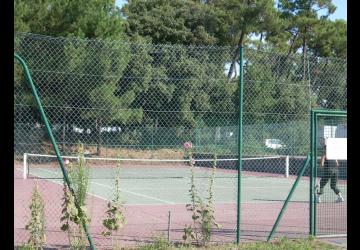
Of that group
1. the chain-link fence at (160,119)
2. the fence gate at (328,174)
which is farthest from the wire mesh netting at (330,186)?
the chain-link fence at (160,119)

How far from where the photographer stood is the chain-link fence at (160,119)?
8555mm

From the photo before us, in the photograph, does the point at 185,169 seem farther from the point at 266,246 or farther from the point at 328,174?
the point at 266,246

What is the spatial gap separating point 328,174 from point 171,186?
9.72 m

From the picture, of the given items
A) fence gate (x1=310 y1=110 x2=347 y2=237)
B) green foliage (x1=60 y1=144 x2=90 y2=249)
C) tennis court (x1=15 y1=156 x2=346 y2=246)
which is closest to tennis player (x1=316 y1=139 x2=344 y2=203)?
fence gate (x1=310 y1=110 x2=347 y2=237)

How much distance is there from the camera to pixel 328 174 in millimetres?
10094

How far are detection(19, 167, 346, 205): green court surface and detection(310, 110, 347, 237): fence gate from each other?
0.87 metres

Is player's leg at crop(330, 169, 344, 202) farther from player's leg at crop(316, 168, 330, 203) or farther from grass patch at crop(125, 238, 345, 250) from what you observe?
grass patch at crop(125, 238, 345, 250)

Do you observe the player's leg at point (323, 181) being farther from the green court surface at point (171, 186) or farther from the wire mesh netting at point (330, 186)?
the green court surface at point (171, 186)

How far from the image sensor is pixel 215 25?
139 ft

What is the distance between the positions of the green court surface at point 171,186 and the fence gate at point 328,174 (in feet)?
2.86
